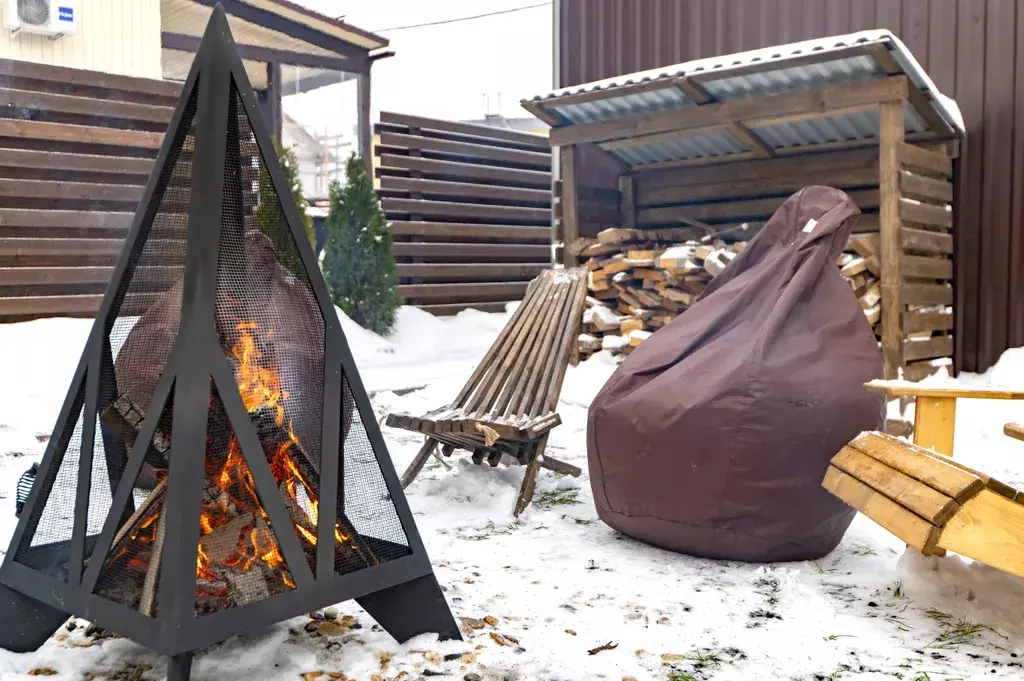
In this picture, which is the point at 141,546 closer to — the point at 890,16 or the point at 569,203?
the point at 569,203

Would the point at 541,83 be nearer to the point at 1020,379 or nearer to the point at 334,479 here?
the point at 1020,379

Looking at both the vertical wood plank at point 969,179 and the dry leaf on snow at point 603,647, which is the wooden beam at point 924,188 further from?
the dry leaf on snow at point 603,647

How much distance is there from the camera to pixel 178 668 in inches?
74.0

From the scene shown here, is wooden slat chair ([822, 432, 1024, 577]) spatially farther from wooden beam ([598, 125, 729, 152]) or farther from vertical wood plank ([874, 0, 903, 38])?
vertical wood plank ([874, 0, 903, 38])

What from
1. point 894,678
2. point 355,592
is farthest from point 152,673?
point 894,678

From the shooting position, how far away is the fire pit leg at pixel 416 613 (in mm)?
2303

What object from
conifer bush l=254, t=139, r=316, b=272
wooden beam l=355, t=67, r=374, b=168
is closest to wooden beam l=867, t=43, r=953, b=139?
conifer bush l=254, t=139, r=316, b=272

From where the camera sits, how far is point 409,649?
7.42 feet

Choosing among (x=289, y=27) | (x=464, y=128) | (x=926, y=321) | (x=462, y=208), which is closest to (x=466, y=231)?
(x=462, y=208)

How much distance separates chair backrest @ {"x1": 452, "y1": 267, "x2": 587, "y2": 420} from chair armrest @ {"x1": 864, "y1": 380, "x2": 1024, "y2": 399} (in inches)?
61.7

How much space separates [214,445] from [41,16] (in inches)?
343

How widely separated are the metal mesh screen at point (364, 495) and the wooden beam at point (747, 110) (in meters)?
4.26

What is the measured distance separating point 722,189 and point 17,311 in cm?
580

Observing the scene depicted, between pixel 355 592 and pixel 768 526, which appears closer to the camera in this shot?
pixel 355 592
